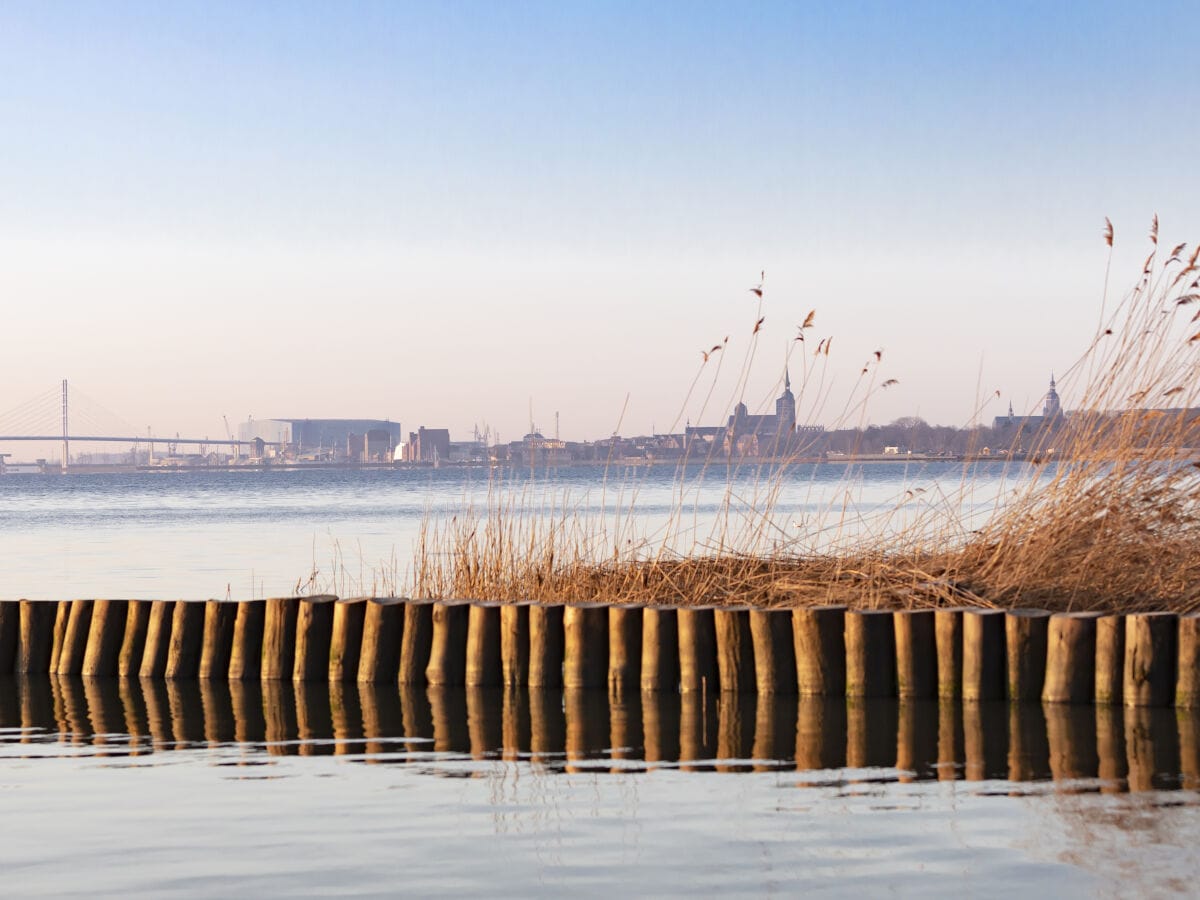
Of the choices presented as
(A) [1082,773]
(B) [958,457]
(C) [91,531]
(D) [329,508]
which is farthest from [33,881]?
(D) [329,508]

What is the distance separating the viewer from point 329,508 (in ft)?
169

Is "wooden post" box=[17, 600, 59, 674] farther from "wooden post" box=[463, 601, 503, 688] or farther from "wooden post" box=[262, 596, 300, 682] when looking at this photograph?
"wooden post" box=[463, 601, 503, 688]

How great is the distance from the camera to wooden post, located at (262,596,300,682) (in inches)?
434

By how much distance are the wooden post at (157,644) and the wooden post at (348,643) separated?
1.36m

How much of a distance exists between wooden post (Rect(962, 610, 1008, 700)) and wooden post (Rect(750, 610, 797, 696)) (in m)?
1.10

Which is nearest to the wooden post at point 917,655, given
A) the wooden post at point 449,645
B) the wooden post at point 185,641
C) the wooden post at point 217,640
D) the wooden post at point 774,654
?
the wooden post at point 774,654

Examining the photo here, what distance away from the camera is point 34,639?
11.9 meters

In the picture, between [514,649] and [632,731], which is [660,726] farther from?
[514,649]

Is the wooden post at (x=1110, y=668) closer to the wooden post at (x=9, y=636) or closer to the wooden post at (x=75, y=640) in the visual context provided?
the wooden post at (x=75, y=640)

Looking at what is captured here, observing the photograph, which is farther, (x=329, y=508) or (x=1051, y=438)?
(x=329, y=508)

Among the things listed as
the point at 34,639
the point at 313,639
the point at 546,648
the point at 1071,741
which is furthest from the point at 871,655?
the point at 34,639

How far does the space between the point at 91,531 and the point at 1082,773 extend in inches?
1309

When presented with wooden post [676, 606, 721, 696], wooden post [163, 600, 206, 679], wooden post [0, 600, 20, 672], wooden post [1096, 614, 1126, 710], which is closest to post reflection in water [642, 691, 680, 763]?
wooden post [676, 606, 721, 696]

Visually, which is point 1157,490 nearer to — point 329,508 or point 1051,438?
point 1051,438
